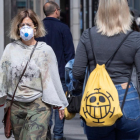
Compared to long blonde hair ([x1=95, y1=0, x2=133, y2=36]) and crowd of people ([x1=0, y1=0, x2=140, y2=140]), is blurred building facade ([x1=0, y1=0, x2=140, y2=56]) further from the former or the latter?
long blonde hair ([x1=95, y1=0, x2=133, y2=36])

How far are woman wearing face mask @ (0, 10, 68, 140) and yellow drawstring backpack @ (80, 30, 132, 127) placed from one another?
29.2 inches

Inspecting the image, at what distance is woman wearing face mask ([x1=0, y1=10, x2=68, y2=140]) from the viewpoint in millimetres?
4012

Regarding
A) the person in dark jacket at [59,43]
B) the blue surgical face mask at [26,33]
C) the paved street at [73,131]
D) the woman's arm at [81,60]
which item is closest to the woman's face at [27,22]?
the blue surgical face mask at [26,33]

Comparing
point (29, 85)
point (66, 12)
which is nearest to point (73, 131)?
point (29, 85)

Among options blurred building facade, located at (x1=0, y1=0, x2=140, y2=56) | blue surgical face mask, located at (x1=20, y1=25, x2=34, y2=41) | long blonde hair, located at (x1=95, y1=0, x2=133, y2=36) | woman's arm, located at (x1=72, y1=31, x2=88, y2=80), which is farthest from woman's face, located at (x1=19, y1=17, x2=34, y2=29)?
blurred building facade, located at (x1=0, y1=0, x2=140, y2=56)

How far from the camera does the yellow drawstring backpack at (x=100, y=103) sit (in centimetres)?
330

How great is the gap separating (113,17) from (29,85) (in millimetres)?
1045

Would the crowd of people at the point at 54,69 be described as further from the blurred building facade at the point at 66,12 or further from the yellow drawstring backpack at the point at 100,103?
the blurred building facade at the point at 66,12

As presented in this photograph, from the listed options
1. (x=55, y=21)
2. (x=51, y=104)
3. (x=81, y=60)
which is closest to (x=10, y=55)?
(x=51, y=104)

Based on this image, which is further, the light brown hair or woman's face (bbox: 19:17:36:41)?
the light brown hair

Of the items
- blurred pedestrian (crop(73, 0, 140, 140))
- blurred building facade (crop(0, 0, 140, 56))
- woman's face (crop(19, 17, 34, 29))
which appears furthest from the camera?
blurred building facade (crop(0, 0, 140, 56))

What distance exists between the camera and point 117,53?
3434 millimetres

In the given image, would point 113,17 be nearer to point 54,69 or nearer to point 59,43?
point 54,69

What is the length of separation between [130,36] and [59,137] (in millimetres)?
3136
